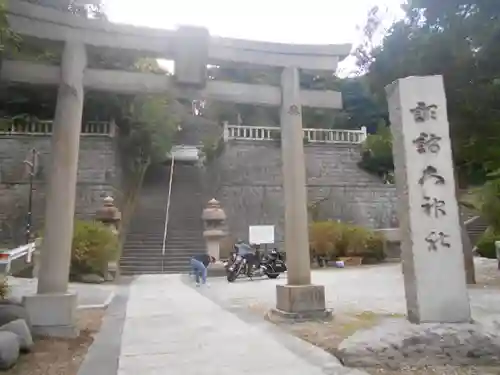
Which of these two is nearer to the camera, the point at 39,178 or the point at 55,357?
the point at 55,357

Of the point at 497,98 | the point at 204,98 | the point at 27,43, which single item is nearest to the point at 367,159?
the point at 497,98

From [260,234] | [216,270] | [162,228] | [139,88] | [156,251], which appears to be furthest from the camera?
[162,228]

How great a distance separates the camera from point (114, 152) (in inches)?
814

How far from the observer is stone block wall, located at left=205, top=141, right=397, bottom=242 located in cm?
2119

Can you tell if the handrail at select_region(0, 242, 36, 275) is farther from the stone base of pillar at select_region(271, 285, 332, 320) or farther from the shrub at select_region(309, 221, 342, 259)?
the shrub at select_region(309, 221, 342, 259)

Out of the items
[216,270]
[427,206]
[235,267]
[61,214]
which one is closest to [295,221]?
[427,206]

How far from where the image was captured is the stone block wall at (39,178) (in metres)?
18.6

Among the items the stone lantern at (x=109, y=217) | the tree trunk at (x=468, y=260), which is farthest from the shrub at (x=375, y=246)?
the stone lantern at (x=109, y=217)

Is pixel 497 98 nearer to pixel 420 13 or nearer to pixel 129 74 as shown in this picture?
pixel 420 13

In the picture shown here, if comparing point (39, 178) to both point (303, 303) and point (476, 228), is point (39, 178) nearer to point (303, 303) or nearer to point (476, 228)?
point (303, 303)

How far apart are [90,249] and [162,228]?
5.93 meters

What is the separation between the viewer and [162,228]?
18719mm

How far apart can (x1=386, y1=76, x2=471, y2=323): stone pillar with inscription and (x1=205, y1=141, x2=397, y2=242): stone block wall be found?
13876 mm

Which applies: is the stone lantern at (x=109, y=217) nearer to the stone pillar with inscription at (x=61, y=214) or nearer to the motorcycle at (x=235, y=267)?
the motorcycle at (x=235, y=267)
